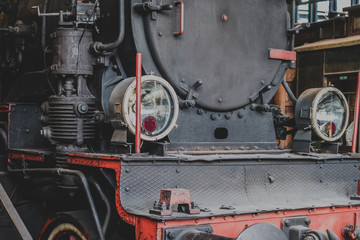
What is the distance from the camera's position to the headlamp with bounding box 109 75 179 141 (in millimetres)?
3354

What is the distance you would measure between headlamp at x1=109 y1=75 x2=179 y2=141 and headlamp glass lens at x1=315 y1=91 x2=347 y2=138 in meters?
1.33

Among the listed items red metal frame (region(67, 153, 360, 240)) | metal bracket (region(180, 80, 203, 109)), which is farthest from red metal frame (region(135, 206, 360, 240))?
metal bracket (region(180, 80, 203, 109))

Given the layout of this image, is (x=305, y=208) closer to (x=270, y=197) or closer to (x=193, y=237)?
(x=270, y=197)

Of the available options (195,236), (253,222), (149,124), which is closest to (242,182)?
(253,222)

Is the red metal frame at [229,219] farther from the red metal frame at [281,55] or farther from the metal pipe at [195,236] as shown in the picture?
the red metal frame at [281,55]

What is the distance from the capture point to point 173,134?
3936 mm

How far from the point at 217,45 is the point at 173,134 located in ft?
2.59

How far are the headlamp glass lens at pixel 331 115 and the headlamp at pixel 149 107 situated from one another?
1333 millimetres

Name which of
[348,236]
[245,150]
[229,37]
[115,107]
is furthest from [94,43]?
[348,236]

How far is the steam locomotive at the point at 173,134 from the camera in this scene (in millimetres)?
3244

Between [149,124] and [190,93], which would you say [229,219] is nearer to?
[149,124]

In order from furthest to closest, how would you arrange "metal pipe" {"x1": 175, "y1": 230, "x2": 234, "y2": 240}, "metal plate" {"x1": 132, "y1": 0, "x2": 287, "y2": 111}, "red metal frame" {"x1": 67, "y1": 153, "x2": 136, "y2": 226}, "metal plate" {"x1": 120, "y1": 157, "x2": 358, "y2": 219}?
"metal plate" {"x1": 132, "y1": 0, "x2": 287, "y2": 111} < "metal plate" {"x1": 120, "y1": 157, "x2": 358, "y2": 219} < "red metal frame" {"x1": 67, "y1": 153, "x2": 136, "y2": 226} < "metal pipe" {"x1": 175, "y1": 230, "x2": 234, "y2": 240}

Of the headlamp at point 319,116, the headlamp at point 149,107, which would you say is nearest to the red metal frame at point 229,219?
the headlamp at point 149,107

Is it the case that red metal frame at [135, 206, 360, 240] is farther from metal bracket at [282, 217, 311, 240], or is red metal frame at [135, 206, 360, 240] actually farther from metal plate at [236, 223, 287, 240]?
metal plate at [236, 223, 287, 240]
